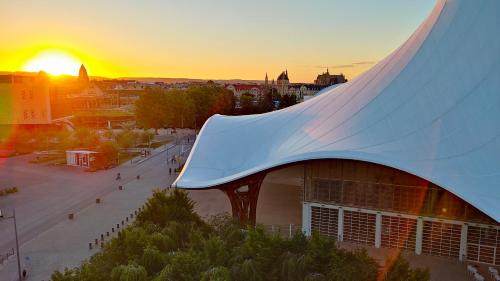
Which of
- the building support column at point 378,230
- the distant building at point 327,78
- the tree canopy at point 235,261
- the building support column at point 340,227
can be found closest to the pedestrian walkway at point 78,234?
the tree canopy at point 235,261

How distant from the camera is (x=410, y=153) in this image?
49.3 ft

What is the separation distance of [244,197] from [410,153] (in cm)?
762

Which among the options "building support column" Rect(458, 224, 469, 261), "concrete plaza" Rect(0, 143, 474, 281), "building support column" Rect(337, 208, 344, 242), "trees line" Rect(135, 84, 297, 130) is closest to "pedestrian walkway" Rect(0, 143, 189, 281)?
"concrete plaza" Rect(0, 143, 474, 281)

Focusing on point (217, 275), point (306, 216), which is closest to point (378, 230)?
point (306, 216)

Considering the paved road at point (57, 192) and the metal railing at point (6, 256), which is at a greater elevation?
the paved road at point (57, 192)

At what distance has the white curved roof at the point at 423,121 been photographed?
14398 mm

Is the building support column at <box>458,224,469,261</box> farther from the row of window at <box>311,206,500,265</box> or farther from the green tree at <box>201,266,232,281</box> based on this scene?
the green tree at <box>201,266,232,281</box>

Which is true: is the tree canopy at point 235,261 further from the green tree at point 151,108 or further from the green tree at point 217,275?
the green tree at point 151,108

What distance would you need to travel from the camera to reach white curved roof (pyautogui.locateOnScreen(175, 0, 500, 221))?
14398 mm

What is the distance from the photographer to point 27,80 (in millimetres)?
46875

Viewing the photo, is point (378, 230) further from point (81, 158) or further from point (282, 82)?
point (282, 82)

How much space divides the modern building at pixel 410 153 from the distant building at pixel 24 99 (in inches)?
1397

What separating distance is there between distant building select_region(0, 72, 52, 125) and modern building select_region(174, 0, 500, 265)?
35472mm

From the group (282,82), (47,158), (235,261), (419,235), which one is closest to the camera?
(235,261)
